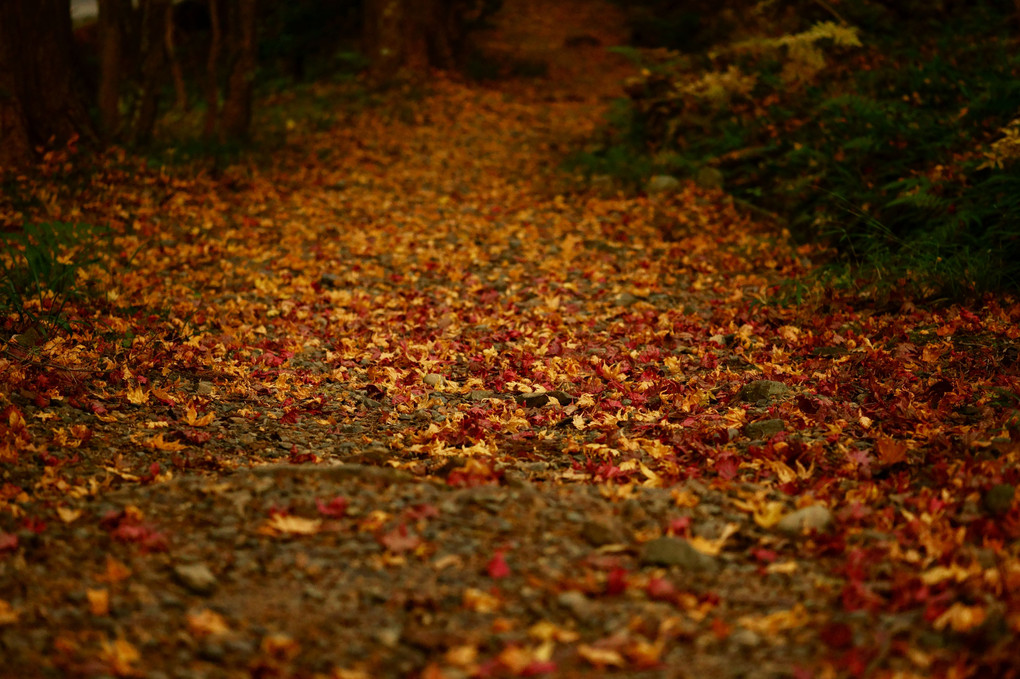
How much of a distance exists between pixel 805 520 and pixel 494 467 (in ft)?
4.76

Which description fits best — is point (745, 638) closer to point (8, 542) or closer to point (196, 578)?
point (196, 578)

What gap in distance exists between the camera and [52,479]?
3.24 metres

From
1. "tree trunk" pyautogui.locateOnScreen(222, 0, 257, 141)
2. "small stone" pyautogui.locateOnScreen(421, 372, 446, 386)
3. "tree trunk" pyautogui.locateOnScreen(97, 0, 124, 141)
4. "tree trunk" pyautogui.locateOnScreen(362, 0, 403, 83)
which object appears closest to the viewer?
"small stone" pyautogui.locateOnScreen(421, 372, 446, 386)

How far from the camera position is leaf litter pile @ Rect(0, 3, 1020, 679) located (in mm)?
2330

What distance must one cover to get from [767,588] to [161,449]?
2.97m

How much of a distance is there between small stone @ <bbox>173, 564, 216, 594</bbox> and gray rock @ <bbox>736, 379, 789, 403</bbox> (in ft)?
10.3

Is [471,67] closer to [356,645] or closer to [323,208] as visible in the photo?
[323,208]

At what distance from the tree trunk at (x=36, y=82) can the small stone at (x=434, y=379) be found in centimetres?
529

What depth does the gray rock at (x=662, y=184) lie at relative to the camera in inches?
358

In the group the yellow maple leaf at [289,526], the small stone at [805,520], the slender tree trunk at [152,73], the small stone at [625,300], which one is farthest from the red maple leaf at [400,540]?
the slender tree trunk at [152,73]

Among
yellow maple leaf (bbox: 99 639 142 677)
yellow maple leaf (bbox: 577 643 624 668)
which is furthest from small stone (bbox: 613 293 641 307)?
yellow maple leaf (bbox: 99 639 142 677)

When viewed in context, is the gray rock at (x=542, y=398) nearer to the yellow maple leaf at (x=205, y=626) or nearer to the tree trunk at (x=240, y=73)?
the yellow maple leaf at (x=205, y=626)

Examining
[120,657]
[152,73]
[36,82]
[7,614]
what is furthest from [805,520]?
[152,73]

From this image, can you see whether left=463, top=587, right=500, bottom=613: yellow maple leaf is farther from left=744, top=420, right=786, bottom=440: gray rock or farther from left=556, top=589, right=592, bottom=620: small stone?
left=744, top=420, right=786, bottom=440: gray rock
